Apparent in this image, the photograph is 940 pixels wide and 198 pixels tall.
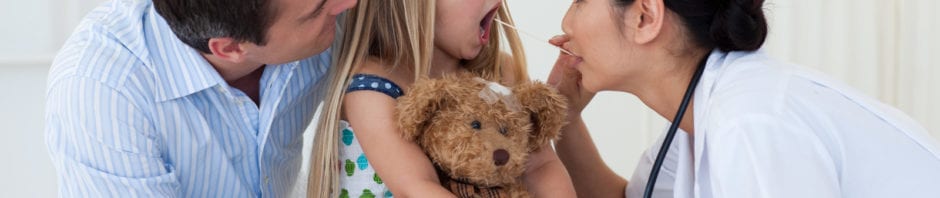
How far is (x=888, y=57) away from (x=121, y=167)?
220 cm

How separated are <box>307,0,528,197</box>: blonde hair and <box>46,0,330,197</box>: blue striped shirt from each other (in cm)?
9

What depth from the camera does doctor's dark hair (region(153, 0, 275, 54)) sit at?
4.95 ft

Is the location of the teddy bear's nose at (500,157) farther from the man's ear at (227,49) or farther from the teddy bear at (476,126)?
the man's ear at (227,49)

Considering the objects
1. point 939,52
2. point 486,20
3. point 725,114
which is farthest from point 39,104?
point 939,52

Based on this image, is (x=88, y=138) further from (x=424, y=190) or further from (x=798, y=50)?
(x=798, y=50)

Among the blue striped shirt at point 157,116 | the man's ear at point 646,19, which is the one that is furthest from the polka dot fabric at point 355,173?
the man's ear at point 646,19

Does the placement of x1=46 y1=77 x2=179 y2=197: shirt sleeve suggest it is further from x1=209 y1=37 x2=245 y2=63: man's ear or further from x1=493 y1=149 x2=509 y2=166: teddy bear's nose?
x1=493 y1=149 x2=509 y2=166: teddy bear's nose

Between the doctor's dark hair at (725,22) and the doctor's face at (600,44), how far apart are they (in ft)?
0.32

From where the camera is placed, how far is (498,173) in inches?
60.0

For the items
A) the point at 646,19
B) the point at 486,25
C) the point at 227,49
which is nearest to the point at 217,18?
the point at 227,49

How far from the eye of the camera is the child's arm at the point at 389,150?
1549 mm

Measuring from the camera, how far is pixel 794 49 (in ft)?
9.78

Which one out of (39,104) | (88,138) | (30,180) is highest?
(88,138)

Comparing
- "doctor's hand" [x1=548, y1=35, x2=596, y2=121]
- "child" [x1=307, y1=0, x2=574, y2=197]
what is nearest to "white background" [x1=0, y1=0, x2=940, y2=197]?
"doctor's hand" [x1=548, y1=35, x2=596, y2=121]
